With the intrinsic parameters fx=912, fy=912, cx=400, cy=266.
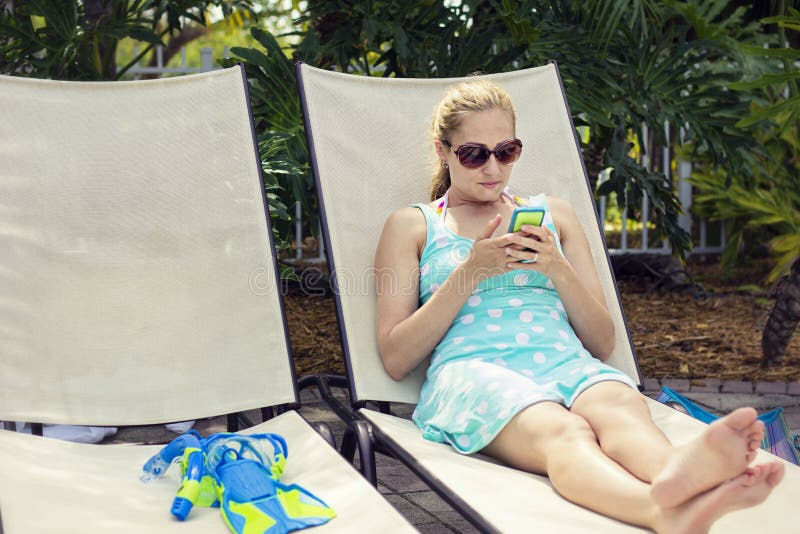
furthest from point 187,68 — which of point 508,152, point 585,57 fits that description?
point 508,152

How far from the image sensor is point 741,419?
172cm

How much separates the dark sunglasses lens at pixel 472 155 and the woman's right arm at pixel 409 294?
26 centimetres

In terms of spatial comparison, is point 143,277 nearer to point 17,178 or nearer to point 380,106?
point 17,178

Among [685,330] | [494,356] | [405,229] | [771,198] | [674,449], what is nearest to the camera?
[674,449]

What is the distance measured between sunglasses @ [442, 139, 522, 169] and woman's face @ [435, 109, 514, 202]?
1 cm

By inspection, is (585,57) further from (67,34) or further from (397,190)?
(67,34)

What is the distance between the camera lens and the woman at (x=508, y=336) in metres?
2.06

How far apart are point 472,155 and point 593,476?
44.0 inches

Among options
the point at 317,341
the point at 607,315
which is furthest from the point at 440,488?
the point at 317,341

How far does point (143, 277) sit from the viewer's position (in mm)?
2957

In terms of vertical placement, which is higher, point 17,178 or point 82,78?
point 82,78

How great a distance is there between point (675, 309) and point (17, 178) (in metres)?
4.58

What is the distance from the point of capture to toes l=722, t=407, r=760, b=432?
1.72 m

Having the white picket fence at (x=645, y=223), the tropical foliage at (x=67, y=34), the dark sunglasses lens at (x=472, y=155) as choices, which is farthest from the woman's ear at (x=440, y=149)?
the white picket fence at (x=645, y=223)
